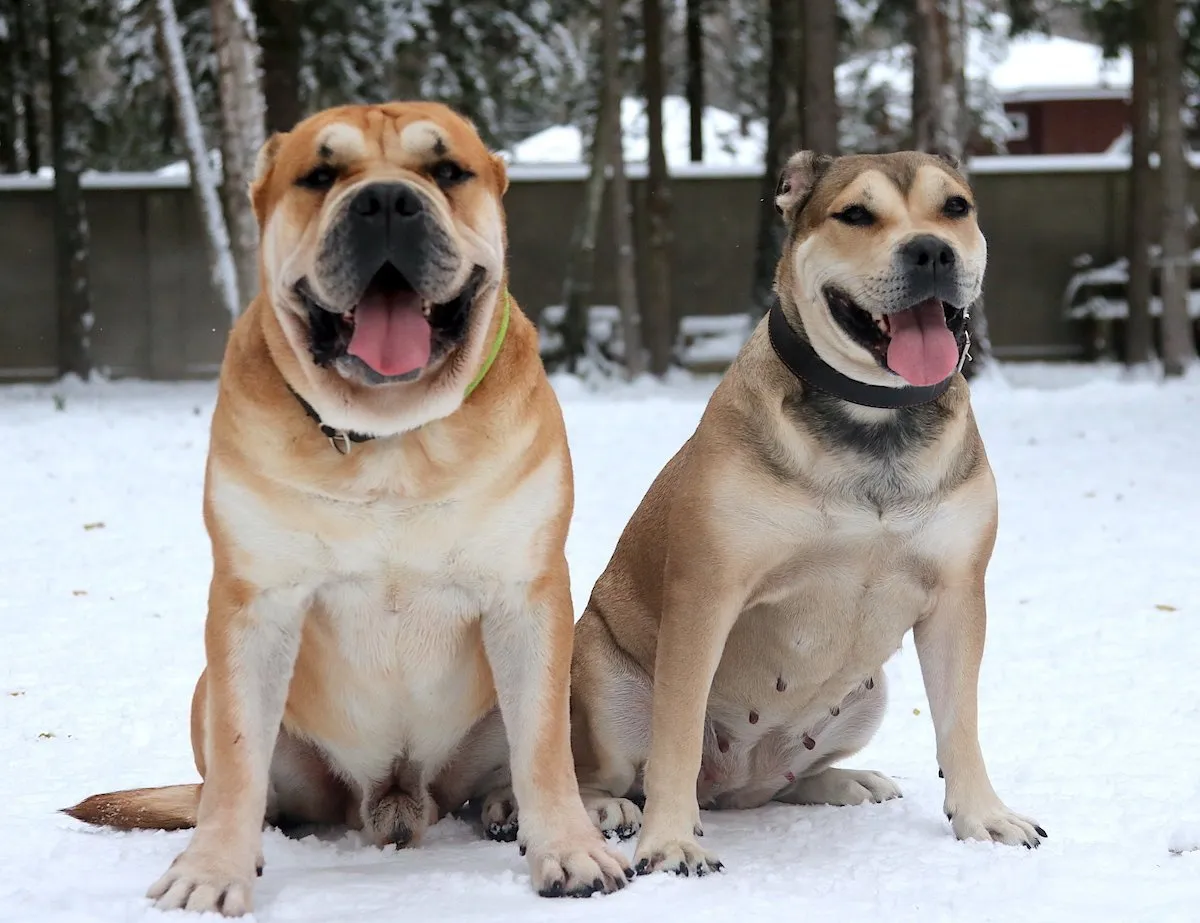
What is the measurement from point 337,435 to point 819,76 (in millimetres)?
10547

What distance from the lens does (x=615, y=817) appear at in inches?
142

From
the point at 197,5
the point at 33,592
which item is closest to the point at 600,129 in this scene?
the point at 197,5

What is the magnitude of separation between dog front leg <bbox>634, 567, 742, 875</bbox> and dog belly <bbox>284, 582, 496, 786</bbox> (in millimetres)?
401

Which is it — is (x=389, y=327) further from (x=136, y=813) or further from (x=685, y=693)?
(x=136, y=813)

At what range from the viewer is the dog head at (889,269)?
3.35 m

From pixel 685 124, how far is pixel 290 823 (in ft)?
95.4

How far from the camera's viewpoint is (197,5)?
1636 cm

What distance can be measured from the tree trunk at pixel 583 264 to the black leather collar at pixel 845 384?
488 inches

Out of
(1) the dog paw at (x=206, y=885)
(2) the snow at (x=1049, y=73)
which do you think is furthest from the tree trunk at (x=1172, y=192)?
(2) the snow at (x=1049, y=73)

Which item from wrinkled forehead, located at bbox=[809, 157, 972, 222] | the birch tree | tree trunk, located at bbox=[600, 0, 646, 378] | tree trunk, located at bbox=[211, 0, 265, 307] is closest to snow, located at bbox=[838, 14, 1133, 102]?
tree trunk, located at bbox=[600, 0, 646, 378]

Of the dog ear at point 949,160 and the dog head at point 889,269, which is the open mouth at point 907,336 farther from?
the dog ear at point 949,160

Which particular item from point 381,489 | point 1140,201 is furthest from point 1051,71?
point 381,489

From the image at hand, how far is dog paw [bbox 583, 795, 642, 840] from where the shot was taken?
3.60 meters

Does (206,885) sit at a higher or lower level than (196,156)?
lower
